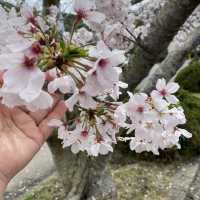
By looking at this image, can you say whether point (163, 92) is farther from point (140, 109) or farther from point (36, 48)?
point (36, 48)

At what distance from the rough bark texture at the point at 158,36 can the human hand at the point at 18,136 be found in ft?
3.49

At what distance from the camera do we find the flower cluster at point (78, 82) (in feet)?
3.17

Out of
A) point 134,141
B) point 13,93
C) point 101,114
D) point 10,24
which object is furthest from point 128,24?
point 13,93

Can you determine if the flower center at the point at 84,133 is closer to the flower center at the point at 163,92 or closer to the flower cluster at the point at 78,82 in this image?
the flower cluster at the point at 78,82

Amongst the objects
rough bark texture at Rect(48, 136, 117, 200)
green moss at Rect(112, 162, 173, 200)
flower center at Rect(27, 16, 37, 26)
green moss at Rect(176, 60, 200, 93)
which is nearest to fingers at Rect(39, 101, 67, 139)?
flower center at Rect(27, 16, 37, 26)

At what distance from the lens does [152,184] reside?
473 centimetres

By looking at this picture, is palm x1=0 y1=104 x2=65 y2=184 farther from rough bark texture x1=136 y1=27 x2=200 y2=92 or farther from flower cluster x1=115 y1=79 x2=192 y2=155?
rough bark texture x1=136 y1=27 x2=200 y2=92

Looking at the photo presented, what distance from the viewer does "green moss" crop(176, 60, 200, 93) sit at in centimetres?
981

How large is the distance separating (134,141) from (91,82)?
94 cm

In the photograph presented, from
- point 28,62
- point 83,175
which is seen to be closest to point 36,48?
point 28,62

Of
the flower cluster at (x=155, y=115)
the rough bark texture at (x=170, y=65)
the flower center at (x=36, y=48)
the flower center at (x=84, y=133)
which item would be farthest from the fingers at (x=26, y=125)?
the rough bark texture at (x=170, y=65)

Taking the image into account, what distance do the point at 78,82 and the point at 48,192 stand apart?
365cm

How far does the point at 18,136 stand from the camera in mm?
1580

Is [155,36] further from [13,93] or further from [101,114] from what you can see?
[13,93]
